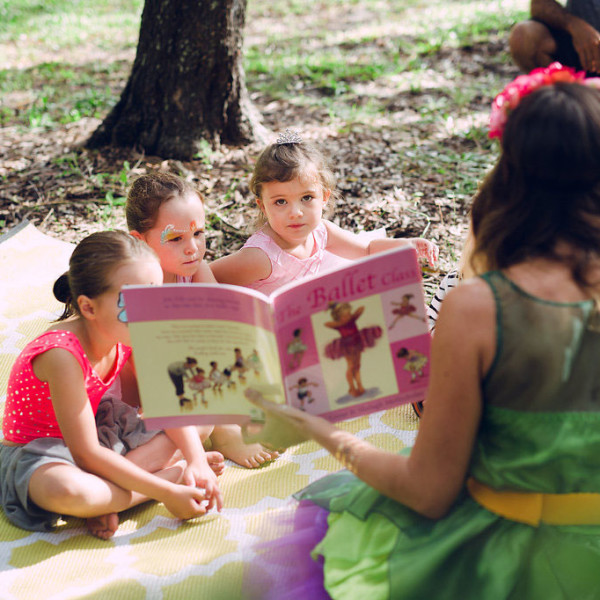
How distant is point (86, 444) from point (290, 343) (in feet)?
2.46

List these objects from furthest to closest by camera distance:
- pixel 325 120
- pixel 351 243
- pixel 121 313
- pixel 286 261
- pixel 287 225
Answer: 1. pixel 325 120
2. pixel 351 243
3. pixel 286 261
4. pixel 287 225
5. pixel 121 313

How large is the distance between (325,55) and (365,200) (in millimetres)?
3958

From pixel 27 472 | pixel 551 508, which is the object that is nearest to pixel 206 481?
pixel 27 472

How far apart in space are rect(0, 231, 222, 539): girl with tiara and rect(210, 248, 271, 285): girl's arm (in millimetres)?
925

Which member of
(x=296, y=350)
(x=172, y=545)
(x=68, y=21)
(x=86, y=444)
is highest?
(x=68, y=21)

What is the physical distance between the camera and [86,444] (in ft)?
6.73

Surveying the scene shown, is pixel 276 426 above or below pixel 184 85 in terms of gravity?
below

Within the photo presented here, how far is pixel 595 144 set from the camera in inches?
51.1

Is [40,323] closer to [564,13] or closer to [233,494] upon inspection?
[233,494]

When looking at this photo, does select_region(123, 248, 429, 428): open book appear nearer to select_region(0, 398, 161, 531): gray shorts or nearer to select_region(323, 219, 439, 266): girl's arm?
select_region(0, 398, 161, 531): gray shorts

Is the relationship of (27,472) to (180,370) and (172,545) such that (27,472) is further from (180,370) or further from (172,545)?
(180,370)

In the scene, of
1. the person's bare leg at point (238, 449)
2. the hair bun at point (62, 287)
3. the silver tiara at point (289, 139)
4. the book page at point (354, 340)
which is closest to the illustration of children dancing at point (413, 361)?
the book page at point (354, 340)

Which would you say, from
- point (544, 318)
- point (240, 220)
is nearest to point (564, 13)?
point (240, 220)

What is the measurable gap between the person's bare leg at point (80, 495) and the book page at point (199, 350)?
1.37 feet
